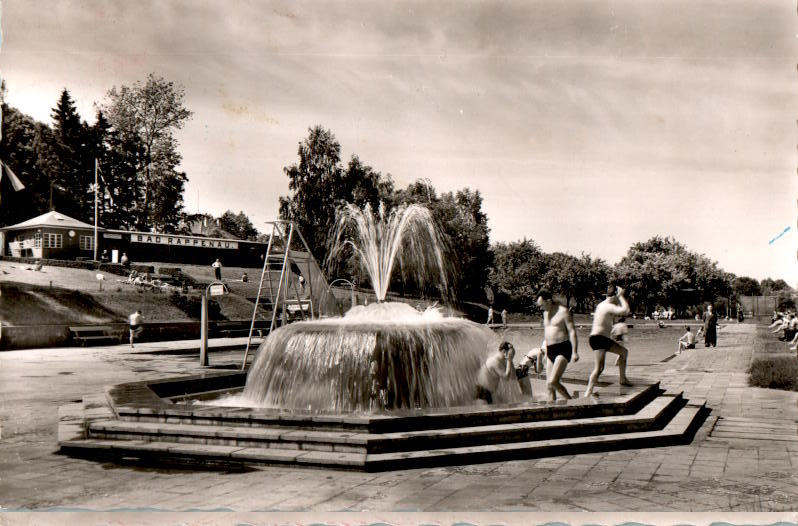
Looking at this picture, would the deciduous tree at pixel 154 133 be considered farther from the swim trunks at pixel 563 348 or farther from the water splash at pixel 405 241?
the water splash at pixel 405 241

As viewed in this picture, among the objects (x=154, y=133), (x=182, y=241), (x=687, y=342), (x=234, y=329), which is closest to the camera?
(x=154, y=133)

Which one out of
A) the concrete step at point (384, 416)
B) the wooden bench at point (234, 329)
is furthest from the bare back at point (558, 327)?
the wooden bench at point (234, 329)

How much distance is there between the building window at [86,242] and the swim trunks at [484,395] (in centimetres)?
3993

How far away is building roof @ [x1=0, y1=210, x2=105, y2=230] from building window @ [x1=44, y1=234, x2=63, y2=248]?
0.79 meters

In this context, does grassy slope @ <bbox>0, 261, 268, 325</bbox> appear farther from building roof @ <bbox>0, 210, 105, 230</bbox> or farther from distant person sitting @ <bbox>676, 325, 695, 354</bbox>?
distant person sitting @ <bbox>676, 325, 695, 354</bbox>

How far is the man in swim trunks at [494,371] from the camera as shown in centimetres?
839

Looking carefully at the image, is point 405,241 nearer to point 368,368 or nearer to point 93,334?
point 93,334

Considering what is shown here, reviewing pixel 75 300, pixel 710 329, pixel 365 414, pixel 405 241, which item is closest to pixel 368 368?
pixel 365 414

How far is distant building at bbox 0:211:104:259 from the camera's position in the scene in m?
40.8

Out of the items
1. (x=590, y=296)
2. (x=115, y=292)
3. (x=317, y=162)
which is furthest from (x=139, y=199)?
(x=590, y=296)

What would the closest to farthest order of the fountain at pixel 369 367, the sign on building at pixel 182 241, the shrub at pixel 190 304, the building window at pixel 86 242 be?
the fountain at pixel 369 367 → the shrub at pixel 190 304 → the building window at pixel 86 242 → the sign on building at pixel 182 241

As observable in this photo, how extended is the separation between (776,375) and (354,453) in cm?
987

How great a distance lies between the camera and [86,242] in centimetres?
4278

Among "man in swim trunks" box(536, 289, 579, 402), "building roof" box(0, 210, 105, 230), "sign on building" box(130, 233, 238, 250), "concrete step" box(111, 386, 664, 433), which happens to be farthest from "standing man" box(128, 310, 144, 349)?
"sign on building" box(130, 233, 238, 250)
